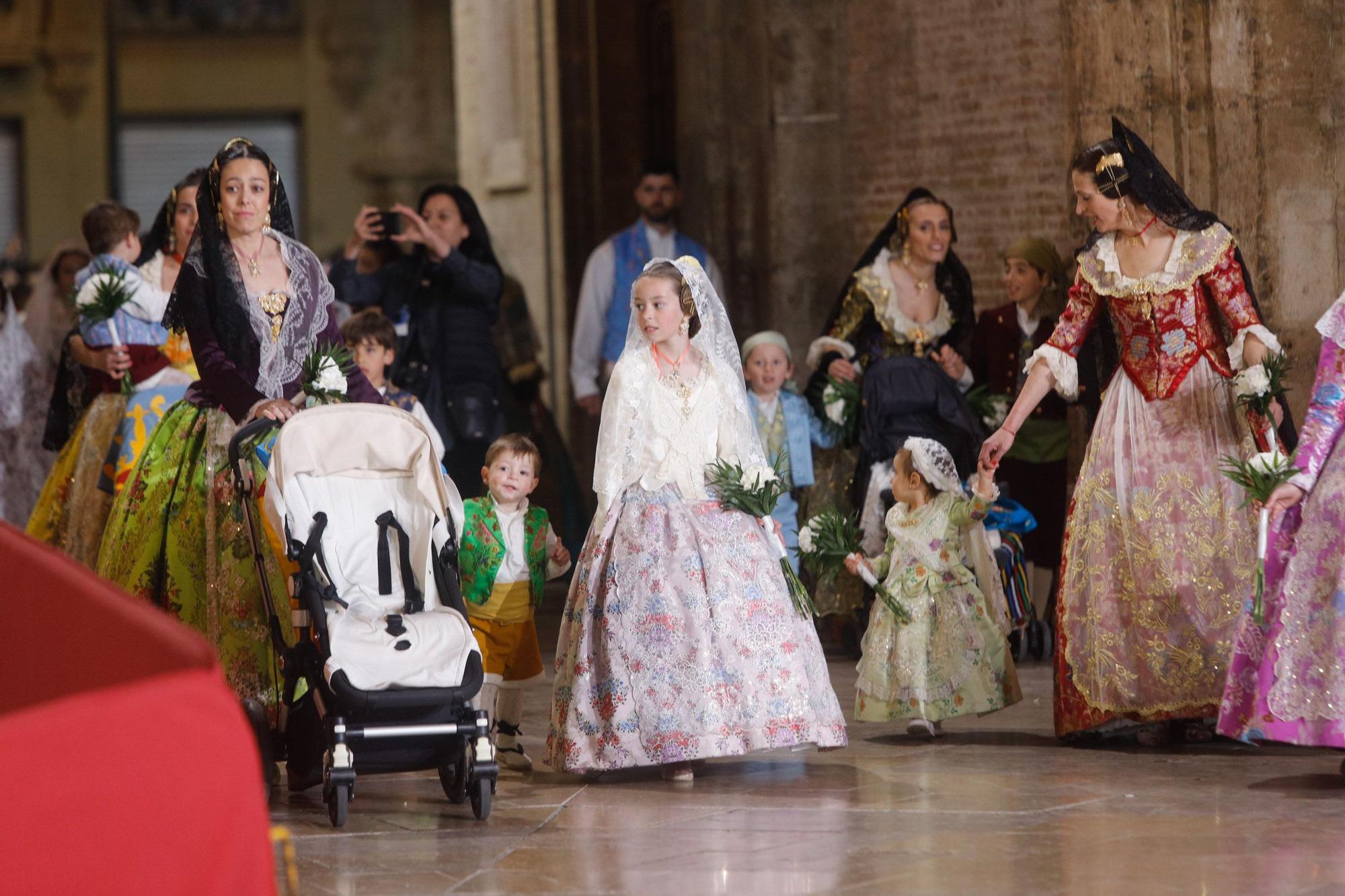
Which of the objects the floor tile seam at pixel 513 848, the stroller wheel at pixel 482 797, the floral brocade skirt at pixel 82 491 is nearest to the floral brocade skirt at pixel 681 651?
the floor tile seam at pixel 513 848

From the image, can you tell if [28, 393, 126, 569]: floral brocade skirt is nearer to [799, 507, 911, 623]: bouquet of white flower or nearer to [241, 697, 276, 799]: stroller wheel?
[241, 697, 276, 799]: stroller wheel

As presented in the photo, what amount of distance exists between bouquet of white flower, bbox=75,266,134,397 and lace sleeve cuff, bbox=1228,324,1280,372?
14.5ft

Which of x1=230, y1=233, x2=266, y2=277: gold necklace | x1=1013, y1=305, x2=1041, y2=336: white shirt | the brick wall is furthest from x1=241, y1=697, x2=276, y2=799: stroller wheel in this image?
the brick wall

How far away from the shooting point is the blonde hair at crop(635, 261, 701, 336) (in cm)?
678

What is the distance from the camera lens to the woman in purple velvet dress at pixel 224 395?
21.7ft

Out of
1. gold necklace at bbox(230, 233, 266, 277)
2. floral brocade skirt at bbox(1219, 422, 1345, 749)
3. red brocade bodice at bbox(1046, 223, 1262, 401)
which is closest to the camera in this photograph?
floral brocade skirt at bbox(1219, 422, 1345, 749)

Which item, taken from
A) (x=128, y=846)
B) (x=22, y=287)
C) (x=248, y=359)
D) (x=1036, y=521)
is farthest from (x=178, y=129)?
(x=128, y=846)

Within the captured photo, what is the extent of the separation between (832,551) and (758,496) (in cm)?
70

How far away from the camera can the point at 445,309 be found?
10.4 m

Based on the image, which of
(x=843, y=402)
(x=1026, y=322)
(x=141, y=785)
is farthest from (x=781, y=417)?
(x=141, y=785)

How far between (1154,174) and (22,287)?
30.2 feet

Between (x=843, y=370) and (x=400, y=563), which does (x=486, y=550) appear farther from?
(x=843, y=370)

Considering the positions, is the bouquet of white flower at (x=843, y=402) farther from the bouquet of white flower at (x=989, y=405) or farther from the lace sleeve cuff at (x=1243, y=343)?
the lace sleeve cuff at (x=1243, y=343)

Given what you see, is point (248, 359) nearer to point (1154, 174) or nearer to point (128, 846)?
point (1154, 174)
